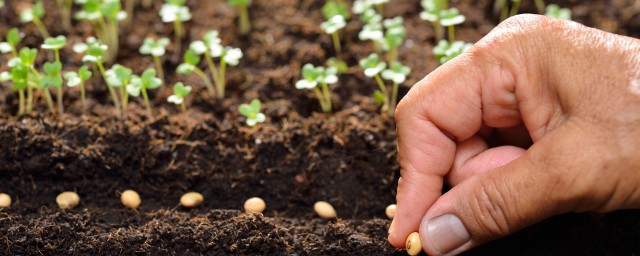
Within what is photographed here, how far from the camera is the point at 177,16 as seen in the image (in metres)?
2.41

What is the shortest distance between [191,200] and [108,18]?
33.0 inches

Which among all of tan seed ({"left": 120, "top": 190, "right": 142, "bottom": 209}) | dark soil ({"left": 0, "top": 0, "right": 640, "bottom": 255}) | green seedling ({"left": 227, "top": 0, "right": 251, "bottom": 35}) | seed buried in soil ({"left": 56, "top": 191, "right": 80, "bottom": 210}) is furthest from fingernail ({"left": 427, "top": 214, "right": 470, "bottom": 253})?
green seedling ({"left": 227, "top": 0, "right": 251, "bottom": 35})

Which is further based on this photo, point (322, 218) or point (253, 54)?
point (253, 54)

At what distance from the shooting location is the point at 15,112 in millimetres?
2215

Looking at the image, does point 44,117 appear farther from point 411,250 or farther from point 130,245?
point 411,250

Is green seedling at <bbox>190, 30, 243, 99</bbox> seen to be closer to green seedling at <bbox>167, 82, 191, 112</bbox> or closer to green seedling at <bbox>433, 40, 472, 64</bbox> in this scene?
green seedling at <bbox>167, 82, 191, 112</bbox>

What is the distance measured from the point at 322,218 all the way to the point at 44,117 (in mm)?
871

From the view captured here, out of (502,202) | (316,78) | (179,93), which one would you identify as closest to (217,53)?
(179,93)

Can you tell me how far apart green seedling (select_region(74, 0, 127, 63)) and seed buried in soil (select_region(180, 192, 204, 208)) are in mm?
713

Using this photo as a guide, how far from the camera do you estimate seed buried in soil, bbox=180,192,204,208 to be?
76.6 inches

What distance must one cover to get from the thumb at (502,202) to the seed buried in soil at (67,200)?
92 centimetres

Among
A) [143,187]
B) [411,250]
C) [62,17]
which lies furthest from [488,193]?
[62,17]

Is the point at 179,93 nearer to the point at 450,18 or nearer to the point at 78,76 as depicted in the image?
the point at 78,76

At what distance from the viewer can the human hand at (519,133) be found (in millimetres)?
1452
